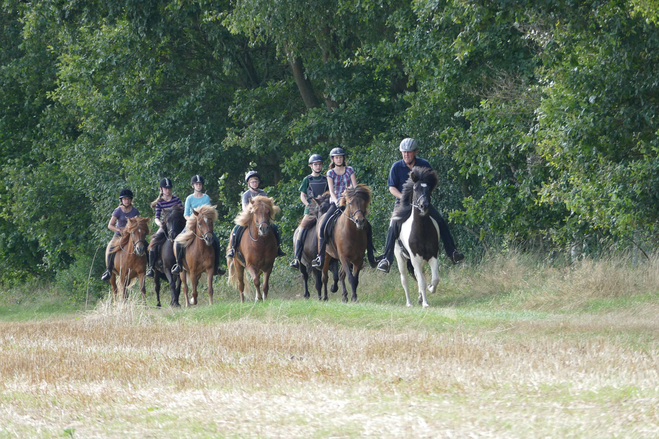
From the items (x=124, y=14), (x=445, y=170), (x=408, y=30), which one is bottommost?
(x=445, y=170)

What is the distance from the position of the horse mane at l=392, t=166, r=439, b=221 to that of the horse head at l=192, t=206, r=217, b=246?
4.37m

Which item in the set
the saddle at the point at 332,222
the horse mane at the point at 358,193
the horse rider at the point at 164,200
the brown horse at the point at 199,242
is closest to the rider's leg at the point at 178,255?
the brown horse at the point at 199,242

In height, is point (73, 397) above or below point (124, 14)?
below

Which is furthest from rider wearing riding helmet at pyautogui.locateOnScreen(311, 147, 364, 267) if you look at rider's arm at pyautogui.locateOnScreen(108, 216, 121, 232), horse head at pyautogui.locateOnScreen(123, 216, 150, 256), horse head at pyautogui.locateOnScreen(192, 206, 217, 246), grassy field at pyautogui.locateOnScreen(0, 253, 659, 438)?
rider's arm at pyautogui.locateOnScreen(108, 216, 121, 232)

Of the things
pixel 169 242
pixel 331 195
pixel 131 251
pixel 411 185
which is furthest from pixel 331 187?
pixel 131 251

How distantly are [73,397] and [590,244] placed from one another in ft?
45.3

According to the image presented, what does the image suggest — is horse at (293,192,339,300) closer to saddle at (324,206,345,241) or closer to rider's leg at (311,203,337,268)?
rider's leg at (311,203,337,268)

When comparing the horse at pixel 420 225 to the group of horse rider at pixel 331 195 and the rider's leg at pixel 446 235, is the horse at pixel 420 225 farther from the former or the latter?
the group of horse rider at pixel 331 195

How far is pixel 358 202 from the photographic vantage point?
51.6 ft

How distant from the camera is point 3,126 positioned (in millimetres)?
35531

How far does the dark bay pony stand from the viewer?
18.9m

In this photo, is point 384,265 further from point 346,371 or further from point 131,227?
point 346,371

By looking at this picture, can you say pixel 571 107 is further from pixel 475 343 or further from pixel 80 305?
pixel 80 305

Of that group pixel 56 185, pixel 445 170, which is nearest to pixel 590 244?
pixel 445 170
